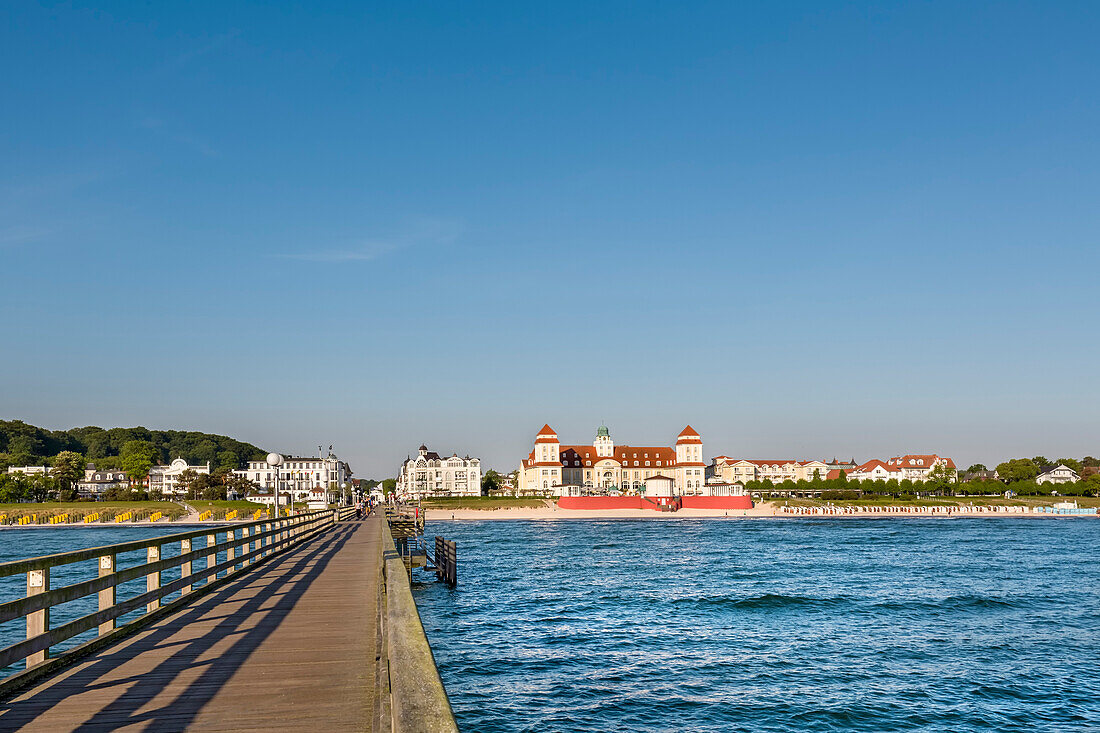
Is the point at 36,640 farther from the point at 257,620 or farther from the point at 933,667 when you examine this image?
the point at 933,667

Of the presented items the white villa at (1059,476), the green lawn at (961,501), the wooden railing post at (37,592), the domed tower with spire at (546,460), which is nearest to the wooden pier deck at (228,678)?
A: the wooden railing post at (37,592)

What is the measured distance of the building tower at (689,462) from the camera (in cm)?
18812

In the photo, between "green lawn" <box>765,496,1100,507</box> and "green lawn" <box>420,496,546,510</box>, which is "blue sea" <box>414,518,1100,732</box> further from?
"green lawn" <box>765,496,1100,507</box>

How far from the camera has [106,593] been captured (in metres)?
10.3

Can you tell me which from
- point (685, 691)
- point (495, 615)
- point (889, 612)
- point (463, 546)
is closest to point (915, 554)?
point (889, 612)

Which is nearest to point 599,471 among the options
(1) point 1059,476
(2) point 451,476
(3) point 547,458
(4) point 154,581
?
(3) point 547,458

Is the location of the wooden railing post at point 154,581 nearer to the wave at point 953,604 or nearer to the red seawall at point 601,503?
the wave at point 953,604

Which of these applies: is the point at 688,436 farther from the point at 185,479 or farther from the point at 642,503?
the point at 185,479

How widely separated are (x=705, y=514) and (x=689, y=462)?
1814 inches

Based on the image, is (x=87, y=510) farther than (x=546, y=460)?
No

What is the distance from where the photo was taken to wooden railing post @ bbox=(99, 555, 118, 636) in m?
10.0

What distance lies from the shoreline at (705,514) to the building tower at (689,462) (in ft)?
122

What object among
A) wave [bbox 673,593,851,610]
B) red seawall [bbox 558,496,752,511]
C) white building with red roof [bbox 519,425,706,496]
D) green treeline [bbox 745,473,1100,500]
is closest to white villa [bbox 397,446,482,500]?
white building with red roof [bbox 519,425,706,496]

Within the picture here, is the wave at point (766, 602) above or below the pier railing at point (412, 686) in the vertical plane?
below
